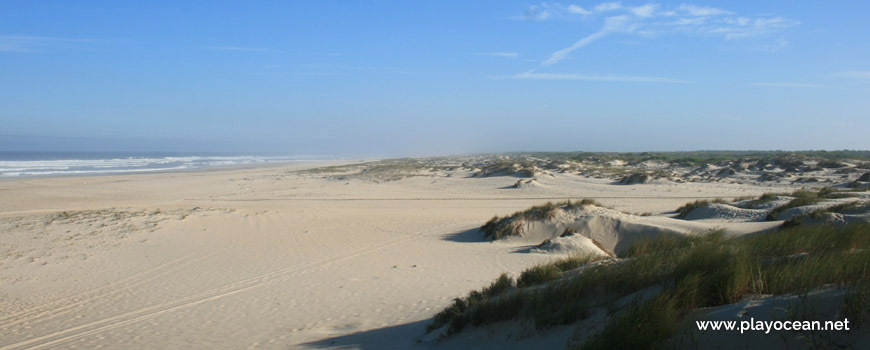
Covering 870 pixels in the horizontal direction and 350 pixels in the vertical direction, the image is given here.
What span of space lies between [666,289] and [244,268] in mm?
9306

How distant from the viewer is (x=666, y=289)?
4.21 meters

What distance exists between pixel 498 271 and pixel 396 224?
24.4 feet

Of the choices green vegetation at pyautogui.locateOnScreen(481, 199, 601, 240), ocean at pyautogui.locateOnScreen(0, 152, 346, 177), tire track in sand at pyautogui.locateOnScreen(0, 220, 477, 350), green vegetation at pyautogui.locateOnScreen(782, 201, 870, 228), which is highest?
ocean at pyautogui.locateOnScreen(0, 152, 346, 177)

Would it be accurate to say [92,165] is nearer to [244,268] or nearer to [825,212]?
[244,268]

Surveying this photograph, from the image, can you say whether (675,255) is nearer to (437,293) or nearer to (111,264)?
(437,293)

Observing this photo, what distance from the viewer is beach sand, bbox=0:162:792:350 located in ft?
22.3

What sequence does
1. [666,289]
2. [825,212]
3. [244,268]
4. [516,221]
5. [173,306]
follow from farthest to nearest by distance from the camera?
[516,221], [825,212], [244,268], [173,306], [666,289]

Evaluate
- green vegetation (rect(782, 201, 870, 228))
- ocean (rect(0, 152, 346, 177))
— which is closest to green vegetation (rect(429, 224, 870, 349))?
green vegetation (rect(782, 201, 870, 228))

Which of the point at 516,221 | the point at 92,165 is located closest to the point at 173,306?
the point at 516,221

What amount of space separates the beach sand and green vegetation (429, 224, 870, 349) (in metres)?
1.46

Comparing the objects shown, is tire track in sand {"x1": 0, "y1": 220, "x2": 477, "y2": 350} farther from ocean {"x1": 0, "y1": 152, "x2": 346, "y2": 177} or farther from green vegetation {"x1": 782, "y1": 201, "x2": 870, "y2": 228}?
ocean {"x1": 0, "y1": 152, "x2": 346, "y2": 177}

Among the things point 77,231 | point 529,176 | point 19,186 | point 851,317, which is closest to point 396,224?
point 77,231

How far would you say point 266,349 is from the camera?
5801 mm

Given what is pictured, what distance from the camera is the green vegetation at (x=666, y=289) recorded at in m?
3.58
